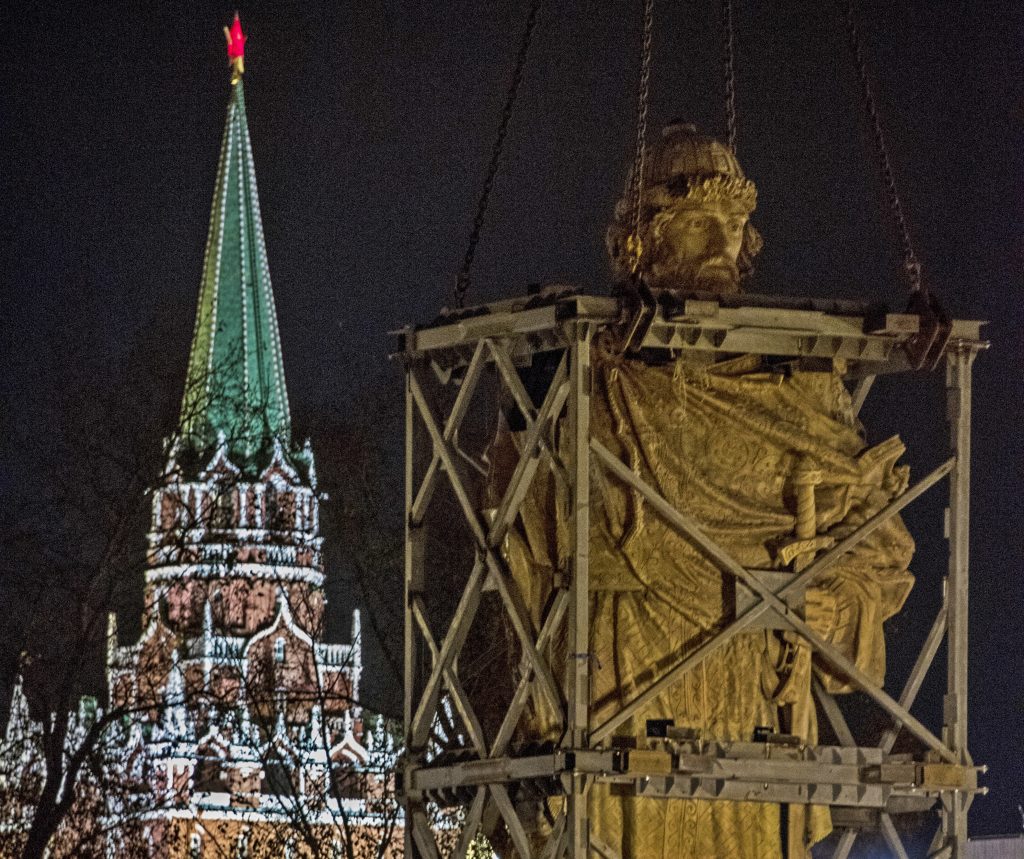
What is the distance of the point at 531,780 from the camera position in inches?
688

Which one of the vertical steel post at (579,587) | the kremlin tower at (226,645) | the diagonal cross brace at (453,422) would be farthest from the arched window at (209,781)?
the vertical steel post at (579,587)

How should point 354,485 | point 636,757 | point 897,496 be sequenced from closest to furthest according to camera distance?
point 636,757
point 897,496
point 354,485

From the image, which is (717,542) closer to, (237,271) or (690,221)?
(690,221)

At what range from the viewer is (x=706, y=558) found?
1820 centimetres

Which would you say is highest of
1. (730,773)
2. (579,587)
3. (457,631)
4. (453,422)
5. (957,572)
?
(453,422)

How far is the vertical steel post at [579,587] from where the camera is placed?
1705cm

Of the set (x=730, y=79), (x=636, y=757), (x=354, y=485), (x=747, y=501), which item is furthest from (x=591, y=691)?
(x=354, y=485)

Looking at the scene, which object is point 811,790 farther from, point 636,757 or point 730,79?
point 730,79

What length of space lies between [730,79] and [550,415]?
2583 millimetres

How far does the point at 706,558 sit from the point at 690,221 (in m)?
2.00

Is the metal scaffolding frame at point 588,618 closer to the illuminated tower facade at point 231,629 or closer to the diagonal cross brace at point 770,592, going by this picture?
the diagonal cross brace at point 770,592

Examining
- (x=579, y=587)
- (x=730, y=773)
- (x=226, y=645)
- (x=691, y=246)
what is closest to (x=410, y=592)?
(x=579, y=587)

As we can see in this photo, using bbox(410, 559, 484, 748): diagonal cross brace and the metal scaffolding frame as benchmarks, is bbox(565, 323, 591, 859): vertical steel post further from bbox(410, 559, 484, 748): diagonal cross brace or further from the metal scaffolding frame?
bbox(410, 559, 484, 748): diagonal cross brace

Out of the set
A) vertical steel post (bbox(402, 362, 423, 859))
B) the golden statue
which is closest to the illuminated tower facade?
vertical steel post (bbox(402, 362, 423, 859))
